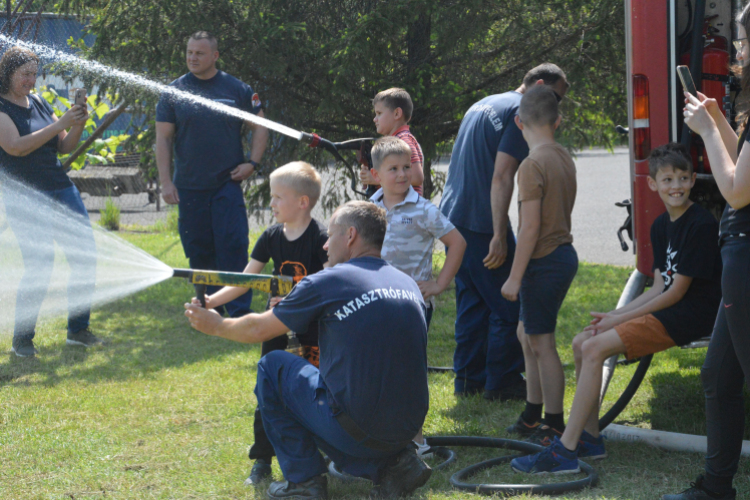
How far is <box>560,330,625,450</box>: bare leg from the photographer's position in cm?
352

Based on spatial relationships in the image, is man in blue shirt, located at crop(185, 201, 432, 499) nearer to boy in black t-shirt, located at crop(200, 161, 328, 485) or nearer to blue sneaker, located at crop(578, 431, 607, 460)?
boy in black t-shirt, located at crop(200, 161, 328, 485)

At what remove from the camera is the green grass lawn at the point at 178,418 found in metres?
3.50

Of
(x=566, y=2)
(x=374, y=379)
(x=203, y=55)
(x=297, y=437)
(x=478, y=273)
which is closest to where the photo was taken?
(x=374, y=379)

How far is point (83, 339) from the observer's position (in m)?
6.17

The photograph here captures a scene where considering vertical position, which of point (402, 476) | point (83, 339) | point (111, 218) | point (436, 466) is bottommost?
point (436, 466)

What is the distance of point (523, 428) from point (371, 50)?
12.3ft

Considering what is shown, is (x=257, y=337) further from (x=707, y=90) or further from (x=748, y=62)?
(x=707, y=90)

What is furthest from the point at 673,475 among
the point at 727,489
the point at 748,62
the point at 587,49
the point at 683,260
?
the point at 587,49

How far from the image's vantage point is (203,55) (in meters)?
6.14

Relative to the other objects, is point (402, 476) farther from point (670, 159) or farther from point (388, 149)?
point (670, 159)

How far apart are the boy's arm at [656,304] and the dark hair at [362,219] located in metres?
1.21

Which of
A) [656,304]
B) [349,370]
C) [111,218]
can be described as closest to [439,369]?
[656,304]

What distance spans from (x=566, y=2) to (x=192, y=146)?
10.9 feet

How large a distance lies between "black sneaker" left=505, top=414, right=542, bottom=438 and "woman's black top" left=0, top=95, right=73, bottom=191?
3924mm
